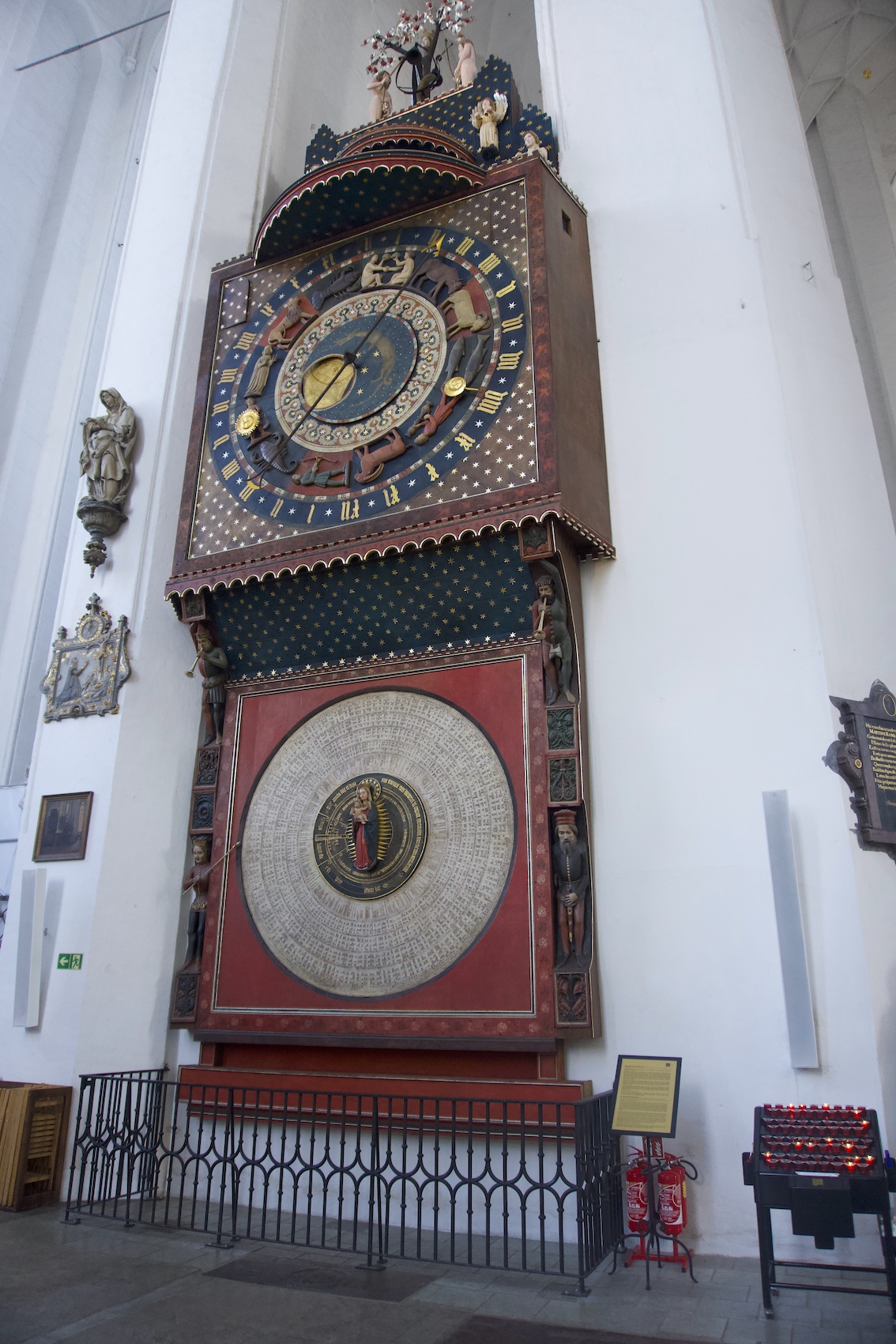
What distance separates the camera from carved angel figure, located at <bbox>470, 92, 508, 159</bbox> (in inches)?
327

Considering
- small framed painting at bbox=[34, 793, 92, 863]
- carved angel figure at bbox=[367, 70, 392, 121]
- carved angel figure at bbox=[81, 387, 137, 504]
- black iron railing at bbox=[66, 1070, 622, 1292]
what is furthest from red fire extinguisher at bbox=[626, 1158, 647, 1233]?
carved angel figure at bbox=[367, 70, 392, 121]

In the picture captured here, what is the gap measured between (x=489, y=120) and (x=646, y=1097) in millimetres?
7877

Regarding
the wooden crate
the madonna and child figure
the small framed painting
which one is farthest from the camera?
the small framed painting

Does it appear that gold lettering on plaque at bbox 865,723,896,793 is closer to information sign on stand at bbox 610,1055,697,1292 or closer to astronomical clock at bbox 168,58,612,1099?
astronomical clock at bbox 168,58,612,1099

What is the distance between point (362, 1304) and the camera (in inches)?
174

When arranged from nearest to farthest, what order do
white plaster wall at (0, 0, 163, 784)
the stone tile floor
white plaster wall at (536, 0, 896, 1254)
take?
the stone tile floor < white plaster wall at (536, 0, 896, 1254) < white plaster wall at (0, 0, 163, 784)

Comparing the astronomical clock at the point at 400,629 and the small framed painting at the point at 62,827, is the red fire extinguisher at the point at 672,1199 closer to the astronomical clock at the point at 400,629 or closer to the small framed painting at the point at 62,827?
the astronomical clock at the point at 400,629

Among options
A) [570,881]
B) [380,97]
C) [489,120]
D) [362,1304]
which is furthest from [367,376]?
[362,1304]

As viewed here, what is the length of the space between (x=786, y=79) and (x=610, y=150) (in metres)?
2.38

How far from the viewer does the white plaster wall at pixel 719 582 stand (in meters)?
5.60

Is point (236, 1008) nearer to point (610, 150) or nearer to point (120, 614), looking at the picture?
point (120, 614)

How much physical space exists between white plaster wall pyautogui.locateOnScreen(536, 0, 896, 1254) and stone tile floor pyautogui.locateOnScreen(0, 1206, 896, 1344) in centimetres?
101

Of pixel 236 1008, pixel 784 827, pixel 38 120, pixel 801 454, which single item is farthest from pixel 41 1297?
pixel 38 120

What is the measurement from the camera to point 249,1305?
4414 mm
